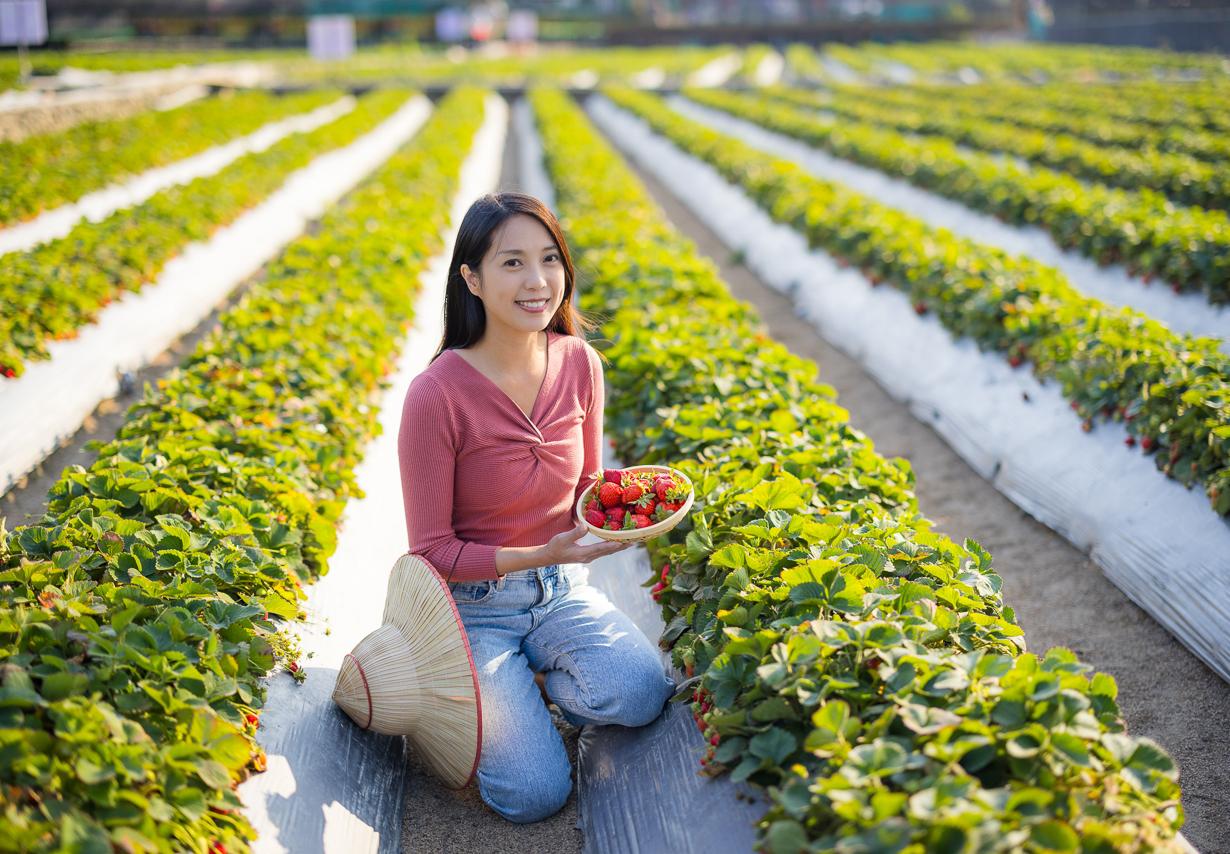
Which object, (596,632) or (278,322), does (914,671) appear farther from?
(278,322)

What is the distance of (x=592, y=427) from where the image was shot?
9.63 feet

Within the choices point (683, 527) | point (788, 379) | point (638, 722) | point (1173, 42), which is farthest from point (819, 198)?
point (1173, 42)

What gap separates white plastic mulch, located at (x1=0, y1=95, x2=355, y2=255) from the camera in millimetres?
7945

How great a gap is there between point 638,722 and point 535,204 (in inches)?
56.4

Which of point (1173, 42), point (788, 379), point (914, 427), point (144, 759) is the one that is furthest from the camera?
point (1173, 42)

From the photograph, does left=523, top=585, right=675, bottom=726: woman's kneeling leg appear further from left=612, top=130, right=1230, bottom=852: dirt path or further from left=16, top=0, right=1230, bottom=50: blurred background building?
left=16, top=0, right=1230, bottom=50: blurred background building

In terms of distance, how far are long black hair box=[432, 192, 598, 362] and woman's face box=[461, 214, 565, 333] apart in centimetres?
2

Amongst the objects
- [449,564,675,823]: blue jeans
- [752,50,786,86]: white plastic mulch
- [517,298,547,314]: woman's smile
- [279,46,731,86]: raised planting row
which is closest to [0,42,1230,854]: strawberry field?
[449,564,675,823]: blue jeans

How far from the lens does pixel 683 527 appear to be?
3072 mm

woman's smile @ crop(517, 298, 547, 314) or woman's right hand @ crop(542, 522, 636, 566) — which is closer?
woman's right hand @ crop(542, 522, 636, 566)

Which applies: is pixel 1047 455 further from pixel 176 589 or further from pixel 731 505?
pixel 176 589

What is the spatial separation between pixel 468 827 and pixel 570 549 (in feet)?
2.72

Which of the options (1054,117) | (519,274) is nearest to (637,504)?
(519,274)

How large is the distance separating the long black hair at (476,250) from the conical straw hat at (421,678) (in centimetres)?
65
